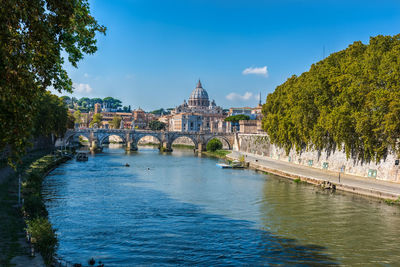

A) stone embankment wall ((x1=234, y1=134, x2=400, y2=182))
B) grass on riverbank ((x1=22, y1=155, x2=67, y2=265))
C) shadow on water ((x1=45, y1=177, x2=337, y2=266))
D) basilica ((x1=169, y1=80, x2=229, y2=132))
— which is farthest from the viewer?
basilica ((x1=169, y1=80, x2=229, y2=132))

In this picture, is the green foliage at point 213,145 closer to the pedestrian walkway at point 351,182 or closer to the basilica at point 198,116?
the pedestrian walkway at point 351,182

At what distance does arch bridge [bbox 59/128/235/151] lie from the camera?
76.9 m

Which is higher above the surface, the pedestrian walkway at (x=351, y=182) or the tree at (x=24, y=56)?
the tree at (x=24, y=56)

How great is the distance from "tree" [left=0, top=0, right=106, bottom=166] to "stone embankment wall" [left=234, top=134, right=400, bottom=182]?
2857 centimetres

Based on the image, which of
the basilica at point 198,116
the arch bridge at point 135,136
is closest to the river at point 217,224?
the arch bridge at point 135,136

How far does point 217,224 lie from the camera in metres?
20.7

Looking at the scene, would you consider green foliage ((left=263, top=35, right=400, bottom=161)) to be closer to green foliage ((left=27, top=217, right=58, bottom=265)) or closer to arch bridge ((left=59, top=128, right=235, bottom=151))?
green foliage ((left=27, top=217, right=58, bottom=265))

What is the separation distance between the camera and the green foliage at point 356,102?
28.7 metres

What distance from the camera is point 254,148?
69.1 meters

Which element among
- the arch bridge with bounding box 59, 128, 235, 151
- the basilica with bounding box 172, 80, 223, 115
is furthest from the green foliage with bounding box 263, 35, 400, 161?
the basilica with bounding box 172, 80, 223, 115

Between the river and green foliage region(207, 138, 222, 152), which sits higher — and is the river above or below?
below

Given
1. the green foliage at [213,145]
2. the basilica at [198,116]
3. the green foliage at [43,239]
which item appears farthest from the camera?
the basilica at [198,116]

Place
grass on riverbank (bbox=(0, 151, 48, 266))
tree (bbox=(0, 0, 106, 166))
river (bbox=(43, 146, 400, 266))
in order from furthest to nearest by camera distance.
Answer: river (bbox=(43, 146, 400, 266))
grass on riverbank (bbox=(0, 151, 48, 266))
tree (bbox=(0, 0, 106, 166))

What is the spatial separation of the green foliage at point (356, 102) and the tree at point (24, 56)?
24.7 metres
